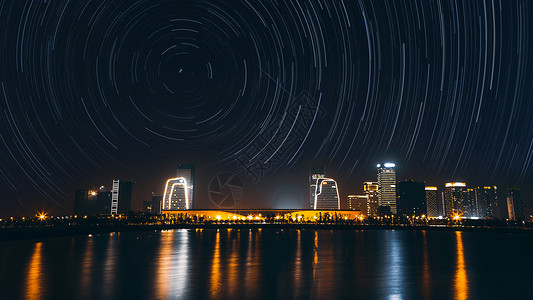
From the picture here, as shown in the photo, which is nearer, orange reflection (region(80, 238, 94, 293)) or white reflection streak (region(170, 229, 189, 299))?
white reflection streak (region(170, 229, 189, 299))

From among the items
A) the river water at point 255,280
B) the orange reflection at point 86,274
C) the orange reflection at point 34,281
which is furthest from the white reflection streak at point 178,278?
the orange reflection at point 34,281

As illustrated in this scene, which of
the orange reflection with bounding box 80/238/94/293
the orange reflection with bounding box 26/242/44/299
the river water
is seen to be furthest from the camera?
the orange reflection with bounding box 80/238/94/293

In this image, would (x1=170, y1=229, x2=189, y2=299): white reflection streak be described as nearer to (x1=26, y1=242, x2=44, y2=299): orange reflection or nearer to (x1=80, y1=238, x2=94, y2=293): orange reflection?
(x1=80, y1=238, x2=94, y2=293): orange reflection

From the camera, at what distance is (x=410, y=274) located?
20453mm

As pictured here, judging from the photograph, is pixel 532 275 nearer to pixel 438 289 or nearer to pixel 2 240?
pixel 438 289

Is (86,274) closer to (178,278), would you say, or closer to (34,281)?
(34,281)

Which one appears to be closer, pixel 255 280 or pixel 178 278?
pixel 255 280

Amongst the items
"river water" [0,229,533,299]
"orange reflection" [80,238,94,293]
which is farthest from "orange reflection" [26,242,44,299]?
"orange reflection" [80,238,94,293]

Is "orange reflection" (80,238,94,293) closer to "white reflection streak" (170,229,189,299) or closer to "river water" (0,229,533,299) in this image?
"river water" (0,229,533,299)

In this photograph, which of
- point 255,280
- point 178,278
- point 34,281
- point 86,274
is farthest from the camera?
point 86,274

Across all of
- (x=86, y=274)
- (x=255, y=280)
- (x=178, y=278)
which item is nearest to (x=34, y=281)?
(x=86, y=274)

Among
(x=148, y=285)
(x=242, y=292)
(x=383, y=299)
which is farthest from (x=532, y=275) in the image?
(x=148, y=285)

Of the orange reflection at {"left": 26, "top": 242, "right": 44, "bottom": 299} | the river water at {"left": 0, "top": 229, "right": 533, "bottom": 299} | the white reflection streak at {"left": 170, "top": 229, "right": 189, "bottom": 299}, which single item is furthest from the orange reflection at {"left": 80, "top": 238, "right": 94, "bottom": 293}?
the white reflection streak at {"left": 170, "top": 229, "right": 189, "bottom": 299}

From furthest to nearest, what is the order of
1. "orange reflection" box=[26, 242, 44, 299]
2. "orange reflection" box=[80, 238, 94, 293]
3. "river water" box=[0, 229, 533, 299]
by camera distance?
"orange reflection" box=[80, 238, 94, 293]
"river water" box=[0, 229, 533, 299]
"orange reflection" box=[26, 242, 44, 299]
